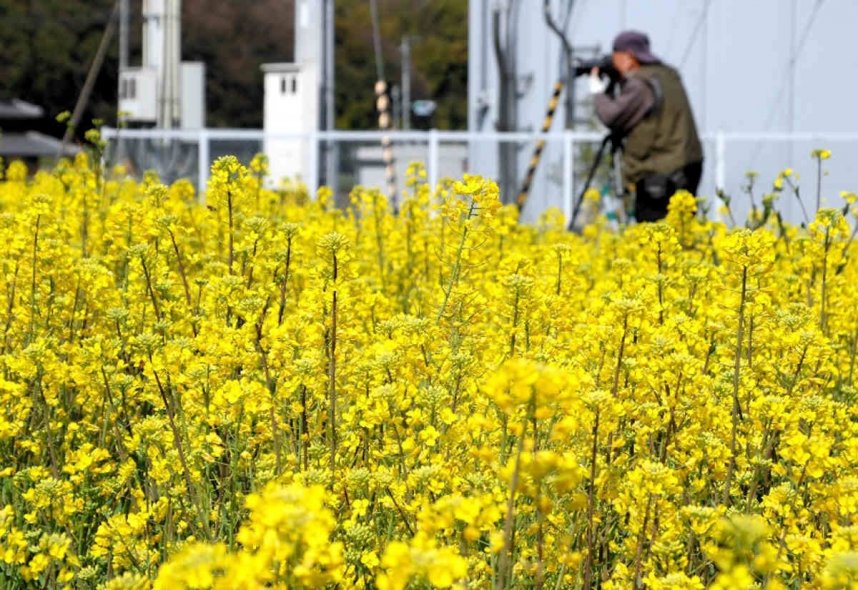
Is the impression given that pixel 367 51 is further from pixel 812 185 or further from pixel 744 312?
pixel 744 312

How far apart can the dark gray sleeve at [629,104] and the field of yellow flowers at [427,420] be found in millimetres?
3935

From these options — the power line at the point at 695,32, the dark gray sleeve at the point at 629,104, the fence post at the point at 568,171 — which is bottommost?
the fence post at the point at 568,171

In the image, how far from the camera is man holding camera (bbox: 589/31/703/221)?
8094 millimetres

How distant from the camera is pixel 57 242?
154 inches

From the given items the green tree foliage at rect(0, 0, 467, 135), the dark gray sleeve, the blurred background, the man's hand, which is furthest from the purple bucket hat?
the green tree foliage at rect(0, 0, 467, 135)

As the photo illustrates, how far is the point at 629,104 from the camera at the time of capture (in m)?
8.09

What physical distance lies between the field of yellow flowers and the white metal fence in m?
9.77

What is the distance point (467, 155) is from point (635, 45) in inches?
266

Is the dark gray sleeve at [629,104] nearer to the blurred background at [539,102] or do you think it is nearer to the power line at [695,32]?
the blurred background at [539,102]

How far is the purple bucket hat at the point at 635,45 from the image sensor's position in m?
8.20

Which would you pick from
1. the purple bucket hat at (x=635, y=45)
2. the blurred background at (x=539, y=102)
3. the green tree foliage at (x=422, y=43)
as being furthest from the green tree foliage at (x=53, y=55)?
the purple bucket hat at (x=635, y=45)

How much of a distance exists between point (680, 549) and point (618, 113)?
5679 mm

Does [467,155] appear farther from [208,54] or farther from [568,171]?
[208,54]

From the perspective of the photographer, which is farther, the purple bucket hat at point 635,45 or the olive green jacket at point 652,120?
the purple bucket hat at point 635,45
